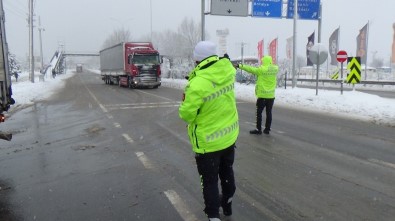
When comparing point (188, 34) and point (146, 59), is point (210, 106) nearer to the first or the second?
point (146, 59)

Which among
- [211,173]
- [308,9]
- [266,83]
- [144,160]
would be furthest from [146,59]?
[211,173]

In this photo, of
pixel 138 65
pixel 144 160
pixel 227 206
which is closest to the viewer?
pixel 227 206

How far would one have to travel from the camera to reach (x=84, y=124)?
37.7ft

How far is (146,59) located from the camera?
99.5ft

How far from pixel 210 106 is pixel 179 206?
59.7 inches

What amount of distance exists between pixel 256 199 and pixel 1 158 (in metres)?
5.17

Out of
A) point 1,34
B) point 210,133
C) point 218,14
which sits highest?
point 218,14

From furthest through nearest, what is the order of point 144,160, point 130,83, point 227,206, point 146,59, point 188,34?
point 188,34, point 130,83, point 146,59, point 144,160, point 227,206

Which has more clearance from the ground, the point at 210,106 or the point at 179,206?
the point at 210,106

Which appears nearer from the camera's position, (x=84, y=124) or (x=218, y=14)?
(x=84, y=124)

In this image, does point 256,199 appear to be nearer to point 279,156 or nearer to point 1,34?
point 279,156

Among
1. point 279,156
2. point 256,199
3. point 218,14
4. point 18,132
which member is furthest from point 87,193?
point 218,14

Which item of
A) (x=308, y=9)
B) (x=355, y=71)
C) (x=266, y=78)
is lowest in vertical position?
(x=266, y=78)

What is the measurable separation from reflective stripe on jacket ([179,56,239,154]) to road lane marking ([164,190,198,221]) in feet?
3.06
